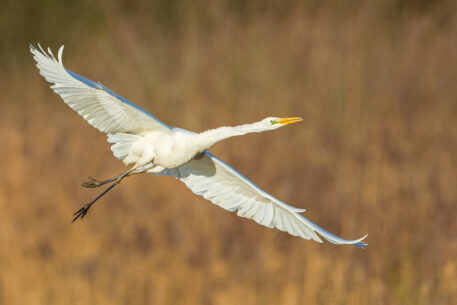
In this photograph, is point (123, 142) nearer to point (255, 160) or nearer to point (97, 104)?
point (97, 104)

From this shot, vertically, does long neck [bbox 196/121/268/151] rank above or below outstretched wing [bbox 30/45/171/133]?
below

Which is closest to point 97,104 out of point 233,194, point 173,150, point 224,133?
point 173,150

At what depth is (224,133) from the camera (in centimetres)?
351

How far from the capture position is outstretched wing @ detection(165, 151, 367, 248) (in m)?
4.00

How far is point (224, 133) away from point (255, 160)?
278 cm

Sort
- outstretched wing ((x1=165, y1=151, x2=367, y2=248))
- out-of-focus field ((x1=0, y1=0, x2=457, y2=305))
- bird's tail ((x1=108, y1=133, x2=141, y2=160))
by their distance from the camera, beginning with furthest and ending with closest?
out-of-focus field ((x1=0, y1=0, x2=457, y2=305)) → outstretched wing ((x1=165, y1=151, x2=367, y2=248)) → bird's tail ((x1=108, y1=133, x2=141, y2=160))

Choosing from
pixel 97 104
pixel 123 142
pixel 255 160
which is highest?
pixel 255 160

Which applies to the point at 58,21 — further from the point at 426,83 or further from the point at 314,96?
the point at 426,83

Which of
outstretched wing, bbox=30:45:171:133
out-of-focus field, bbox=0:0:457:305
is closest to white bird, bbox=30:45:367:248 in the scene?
outstretched wing, bbox=30:45:171:133

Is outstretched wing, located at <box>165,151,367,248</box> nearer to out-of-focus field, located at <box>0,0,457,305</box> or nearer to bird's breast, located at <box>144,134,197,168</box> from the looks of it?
bird's breast, located at <box>144,134,197,168</box>

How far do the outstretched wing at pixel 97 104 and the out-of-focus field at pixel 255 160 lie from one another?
195cm

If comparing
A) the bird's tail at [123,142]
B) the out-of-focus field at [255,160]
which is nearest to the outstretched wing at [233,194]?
the bird's tail at [123,142]

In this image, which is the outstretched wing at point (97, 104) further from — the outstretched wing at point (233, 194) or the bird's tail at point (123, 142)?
the outstretched wing at point (233, 194)

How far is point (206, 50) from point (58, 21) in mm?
2430
